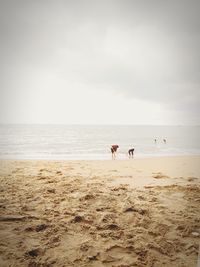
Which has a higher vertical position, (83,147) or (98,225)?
(83,147)

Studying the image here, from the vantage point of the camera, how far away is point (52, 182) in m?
5.10

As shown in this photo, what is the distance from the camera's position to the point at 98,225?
2855mm

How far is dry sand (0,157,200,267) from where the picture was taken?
2199 mm

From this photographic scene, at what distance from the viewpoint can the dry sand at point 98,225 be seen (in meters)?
2.20

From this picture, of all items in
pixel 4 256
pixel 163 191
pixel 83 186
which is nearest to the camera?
pixel 4 256

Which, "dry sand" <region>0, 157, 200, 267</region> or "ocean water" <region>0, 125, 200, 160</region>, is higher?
"ocean water" <region>0, 125, 200, 160</region>

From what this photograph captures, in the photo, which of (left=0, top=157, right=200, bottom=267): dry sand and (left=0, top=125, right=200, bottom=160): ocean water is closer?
(left=0, top=157, right=200, bottom=267): dry sand

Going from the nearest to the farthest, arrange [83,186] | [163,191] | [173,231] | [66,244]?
[66,244], [173,231], [163,191], [83,186]

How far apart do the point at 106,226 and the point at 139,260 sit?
2.42 ft

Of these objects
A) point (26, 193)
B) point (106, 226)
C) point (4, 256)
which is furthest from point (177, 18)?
point (4, 256)

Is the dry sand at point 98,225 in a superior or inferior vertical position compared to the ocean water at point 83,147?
inferior

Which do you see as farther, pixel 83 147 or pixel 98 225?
pixel 83 147

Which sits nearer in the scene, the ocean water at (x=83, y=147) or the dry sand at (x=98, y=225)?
the dry sand at (x=98, y=225)

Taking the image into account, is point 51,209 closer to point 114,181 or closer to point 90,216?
point 90,216
